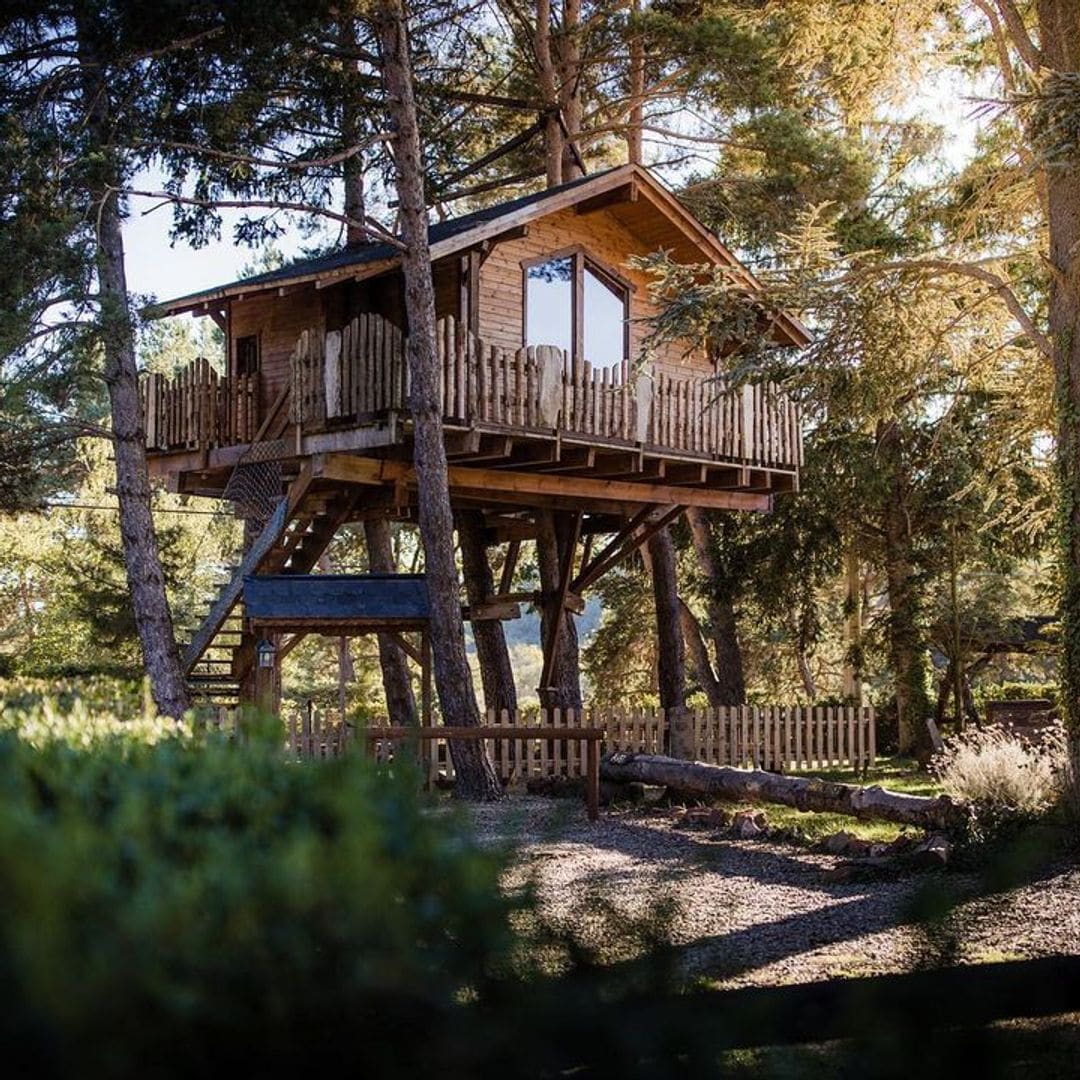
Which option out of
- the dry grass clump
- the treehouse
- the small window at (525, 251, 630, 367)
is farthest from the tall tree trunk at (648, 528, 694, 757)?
the dry grass clump

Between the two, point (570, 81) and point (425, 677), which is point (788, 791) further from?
point (570, 81)

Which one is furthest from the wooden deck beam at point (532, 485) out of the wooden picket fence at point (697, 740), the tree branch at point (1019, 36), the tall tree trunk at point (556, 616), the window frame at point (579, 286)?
the tree branch at point (1019, 36)

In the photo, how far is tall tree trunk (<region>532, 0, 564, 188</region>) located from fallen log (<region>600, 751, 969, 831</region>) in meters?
11.5

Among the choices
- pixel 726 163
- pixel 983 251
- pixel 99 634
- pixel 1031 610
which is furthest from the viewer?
pixel 1031 610

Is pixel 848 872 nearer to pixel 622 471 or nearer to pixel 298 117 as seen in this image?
pixel 622 471

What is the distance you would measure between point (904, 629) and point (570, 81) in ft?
38.7

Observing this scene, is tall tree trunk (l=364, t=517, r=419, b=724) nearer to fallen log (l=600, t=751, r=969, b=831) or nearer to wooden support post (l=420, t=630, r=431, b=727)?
wooden support post (l=420, t=630, r=431, b=727)

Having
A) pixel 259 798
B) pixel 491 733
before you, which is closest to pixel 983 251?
pixel 491 733

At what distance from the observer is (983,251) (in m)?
17.5

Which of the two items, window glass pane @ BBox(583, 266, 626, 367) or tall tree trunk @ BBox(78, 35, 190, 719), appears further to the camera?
window glass pane @ BBox(583, 266, 626, 367)

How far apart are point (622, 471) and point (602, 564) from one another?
3297mm

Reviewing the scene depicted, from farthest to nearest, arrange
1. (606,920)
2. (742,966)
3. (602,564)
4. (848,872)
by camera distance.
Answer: (602,564) → (848,872) → (742,966) → (606,920)

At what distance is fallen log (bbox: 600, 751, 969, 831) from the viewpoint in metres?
13.1

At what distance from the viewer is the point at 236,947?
1.83m
